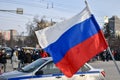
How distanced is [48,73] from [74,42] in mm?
4691

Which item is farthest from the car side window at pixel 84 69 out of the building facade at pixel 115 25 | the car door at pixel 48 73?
the building facade at pixel 115 25

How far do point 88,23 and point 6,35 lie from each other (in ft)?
606

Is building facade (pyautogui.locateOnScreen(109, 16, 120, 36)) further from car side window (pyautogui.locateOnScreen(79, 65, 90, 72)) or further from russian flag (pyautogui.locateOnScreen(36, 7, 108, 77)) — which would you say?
russian flag (pyautogui.locateOnScreen(36, 7, 108, 77))

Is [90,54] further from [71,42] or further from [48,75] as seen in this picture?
[48,75]

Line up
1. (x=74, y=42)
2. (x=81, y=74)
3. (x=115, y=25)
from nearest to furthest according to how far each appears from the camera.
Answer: (x=74, y=42) < (x=81, y=74) < (x=115, y=25)

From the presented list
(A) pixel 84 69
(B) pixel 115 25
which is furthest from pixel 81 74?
(B) pixel 115 25

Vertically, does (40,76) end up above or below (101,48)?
below

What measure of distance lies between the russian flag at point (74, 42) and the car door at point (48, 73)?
13.9 feet

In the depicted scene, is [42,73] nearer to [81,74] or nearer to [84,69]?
[81,74]

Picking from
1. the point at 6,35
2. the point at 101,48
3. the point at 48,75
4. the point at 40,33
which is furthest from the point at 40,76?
the point at 6,35

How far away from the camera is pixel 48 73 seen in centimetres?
1313

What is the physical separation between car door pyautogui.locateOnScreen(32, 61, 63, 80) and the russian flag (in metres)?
4.23

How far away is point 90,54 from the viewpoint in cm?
841

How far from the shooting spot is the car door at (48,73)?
12992mm
